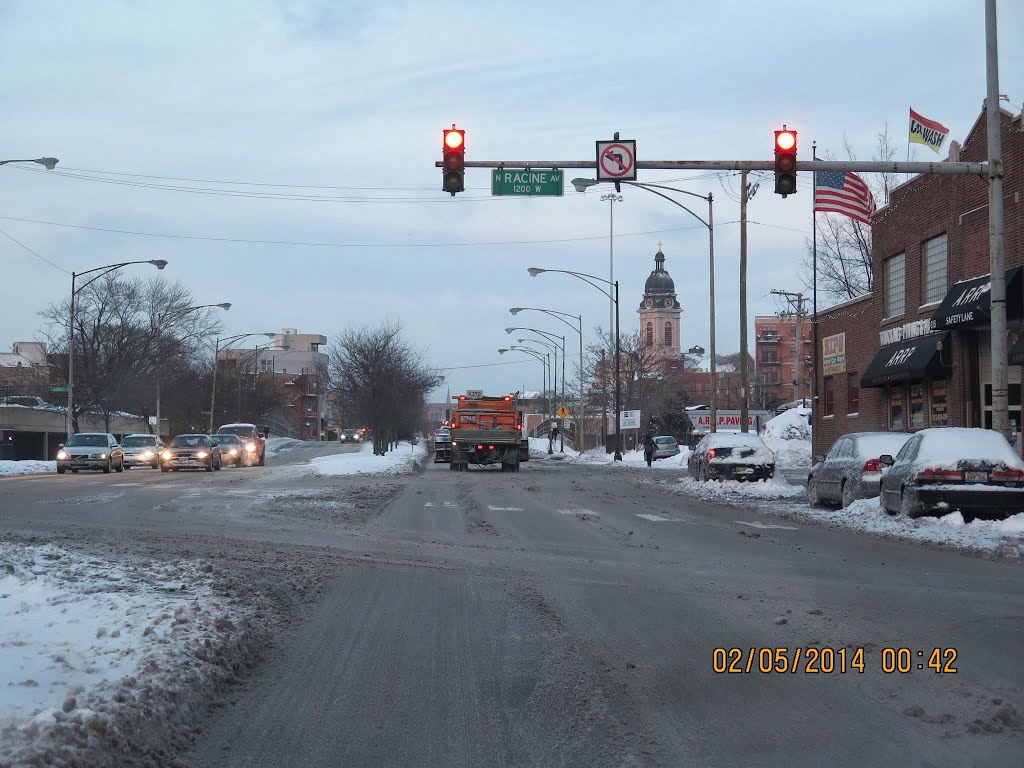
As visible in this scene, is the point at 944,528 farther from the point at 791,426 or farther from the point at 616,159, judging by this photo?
the point at 791,426

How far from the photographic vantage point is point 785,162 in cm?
1881

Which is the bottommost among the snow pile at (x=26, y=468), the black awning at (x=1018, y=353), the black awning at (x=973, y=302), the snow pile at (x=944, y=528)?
the snow pile at (x=26, y=468)

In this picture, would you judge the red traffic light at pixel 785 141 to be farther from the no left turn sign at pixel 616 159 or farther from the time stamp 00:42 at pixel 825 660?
the time stamp 00:42 at pixel 825 660

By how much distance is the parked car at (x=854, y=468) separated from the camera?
64.9ft

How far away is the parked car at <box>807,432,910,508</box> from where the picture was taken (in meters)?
19.8

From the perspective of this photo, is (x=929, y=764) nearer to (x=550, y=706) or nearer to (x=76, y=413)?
(x=550, y=706)

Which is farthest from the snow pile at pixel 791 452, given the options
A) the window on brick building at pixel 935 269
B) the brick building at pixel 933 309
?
the window on brick building at pixel 935 269

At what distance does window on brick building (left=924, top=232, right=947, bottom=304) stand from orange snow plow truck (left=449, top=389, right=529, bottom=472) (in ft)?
58.8

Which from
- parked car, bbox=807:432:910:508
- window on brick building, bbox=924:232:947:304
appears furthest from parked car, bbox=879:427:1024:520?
window on brick building, bbox=924:232:947:304

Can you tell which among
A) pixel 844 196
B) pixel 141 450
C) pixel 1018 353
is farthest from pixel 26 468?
pixel 1018 353

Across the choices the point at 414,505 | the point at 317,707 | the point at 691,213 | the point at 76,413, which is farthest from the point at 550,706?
the point at 76,413

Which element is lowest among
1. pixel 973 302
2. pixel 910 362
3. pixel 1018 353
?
pixel 1018 353

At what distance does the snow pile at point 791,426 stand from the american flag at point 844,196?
31083mm

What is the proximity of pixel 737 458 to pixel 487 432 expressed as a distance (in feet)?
54.5
